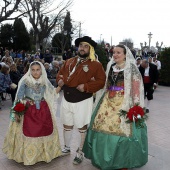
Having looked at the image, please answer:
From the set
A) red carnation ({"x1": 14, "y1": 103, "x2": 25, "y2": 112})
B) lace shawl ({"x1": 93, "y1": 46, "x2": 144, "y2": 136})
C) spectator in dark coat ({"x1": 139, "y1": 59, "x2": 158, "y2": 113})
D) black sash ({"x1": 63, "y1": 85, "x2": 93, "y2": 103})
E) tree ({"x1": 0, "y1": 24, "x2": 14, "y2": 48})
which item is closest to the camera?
lace shawl ({"x1": 93, "y1": 46, "x2": 144, "y2": 136})

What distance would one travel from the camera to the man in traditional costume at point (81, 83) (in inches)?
146

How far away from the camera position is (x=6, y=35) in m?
29.0

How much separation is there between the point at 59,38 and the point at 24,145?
31825 millimetres

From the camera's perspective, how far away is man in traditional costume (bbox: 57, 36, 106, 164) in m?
3.70

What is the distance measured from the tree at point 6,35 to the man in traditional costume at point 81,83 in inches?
1060

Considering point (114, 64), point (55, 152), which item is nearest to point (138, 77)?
point (114, 64)

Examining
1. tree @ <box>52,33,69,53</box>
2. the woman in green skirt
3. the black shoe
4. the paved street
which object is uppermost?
tree @ <box>52,33,69,53</box>

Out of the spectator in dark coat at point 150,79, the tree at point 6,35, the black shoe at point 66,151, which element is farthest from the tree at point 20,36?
the black shoe at point 66,151

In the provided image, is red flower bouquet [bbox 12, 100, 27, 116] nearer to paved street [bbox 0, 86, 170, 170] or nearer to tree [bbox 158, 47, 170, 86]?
paved street [bbox 0, 86, 170, 170]

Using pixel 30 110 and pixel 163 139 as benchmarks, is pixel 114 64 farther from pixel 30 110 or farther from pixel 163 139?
pixel 163 139

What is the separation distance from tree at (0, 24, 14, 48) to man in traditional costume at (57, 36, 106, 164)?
88.4ft

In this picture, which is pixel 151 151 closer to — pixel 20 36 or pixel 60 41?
pixel 20 36

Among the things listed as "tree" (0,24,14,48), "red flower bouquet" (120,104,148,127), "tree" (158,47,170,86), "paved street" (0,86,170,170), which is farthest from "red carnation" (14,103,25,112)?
"tree" (0,24,14,48)

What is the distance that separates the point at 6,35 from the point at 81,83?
2743 cm
